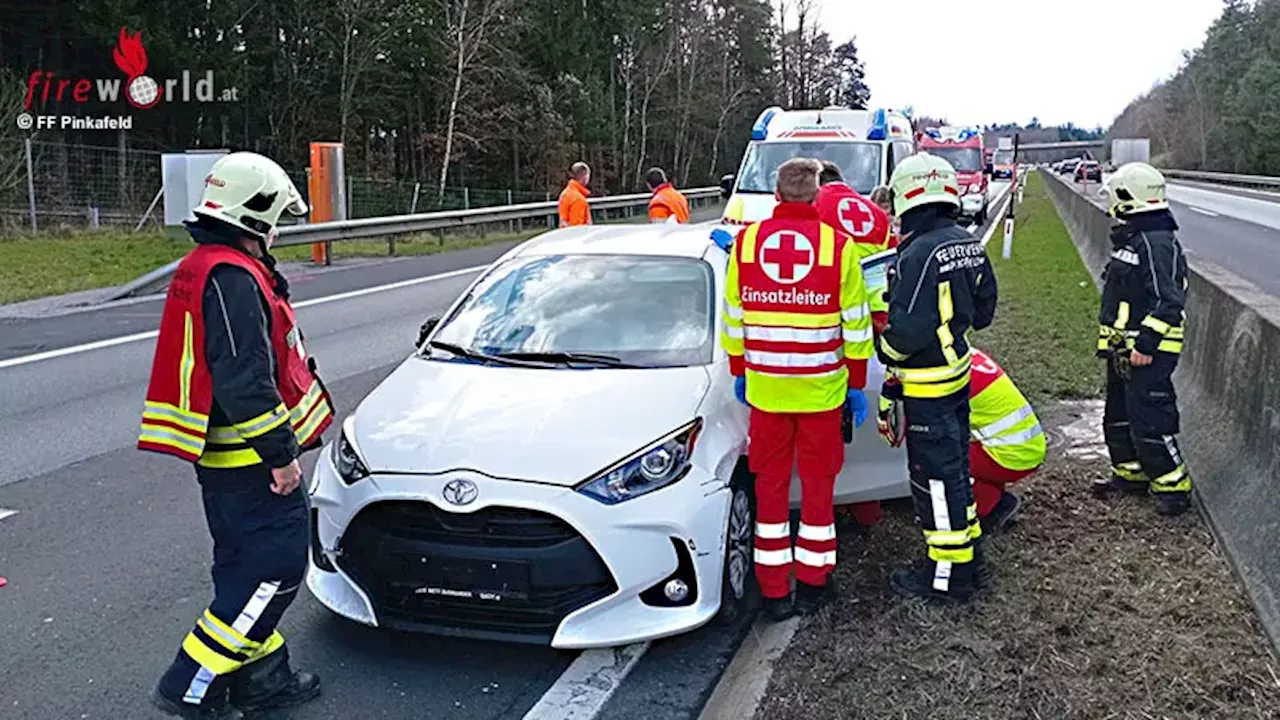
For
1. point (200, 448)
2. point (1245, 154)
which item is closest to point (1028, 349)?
point (200, 448)

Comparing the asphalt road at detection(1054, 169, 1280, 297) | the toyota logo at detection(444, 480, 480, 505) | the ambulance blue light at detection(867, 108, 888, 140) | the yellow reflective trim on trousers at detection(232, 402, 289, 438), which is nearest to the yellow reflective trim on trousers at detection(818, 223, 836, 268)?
the toyota logo at detection(444, 480, 480, 505)

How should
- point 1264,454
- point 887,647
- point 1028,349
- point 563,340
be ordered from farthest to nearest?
1. point 1028,349
2. point 563,340
3. point 1264,454
4. point 887,647

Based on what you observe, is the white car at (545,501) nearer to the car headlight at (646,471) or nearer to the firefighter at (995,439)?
the car headlight at (646,471)

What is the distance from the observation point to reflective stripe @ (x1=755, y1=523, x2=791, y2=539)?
14.7 ft

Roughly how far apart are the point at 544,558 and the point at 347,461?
3.09ft

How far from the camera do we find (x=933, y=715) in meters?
3.53

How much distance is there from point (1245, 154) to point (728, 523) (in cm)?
7969

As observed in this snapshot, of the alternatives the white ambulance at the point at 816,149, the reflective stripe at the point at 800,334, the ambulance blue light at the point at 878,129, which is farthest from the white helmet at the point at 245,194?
the ambulance blue light at the point at 878,129

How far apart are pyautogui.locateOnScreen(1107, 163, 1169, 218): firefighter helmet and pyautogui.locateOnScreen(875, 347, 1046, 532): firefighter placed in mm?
1082

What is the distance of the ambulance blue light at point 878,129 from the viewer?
15255 mm

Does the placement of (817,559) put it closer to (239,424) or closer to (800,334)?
(800,334)

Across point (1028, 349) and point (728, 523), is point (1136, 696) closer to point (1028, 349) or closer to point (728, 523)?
point (728, 523)

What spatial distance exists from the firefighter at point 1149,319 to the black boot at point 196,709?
4.21 m

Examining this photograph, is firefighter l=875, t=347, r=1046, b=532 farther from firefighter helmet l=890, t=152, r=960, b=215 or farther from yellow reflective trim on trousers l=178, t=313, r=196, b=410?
yellow reflective trim on trousers l=178, t=313, r=196, b=410
